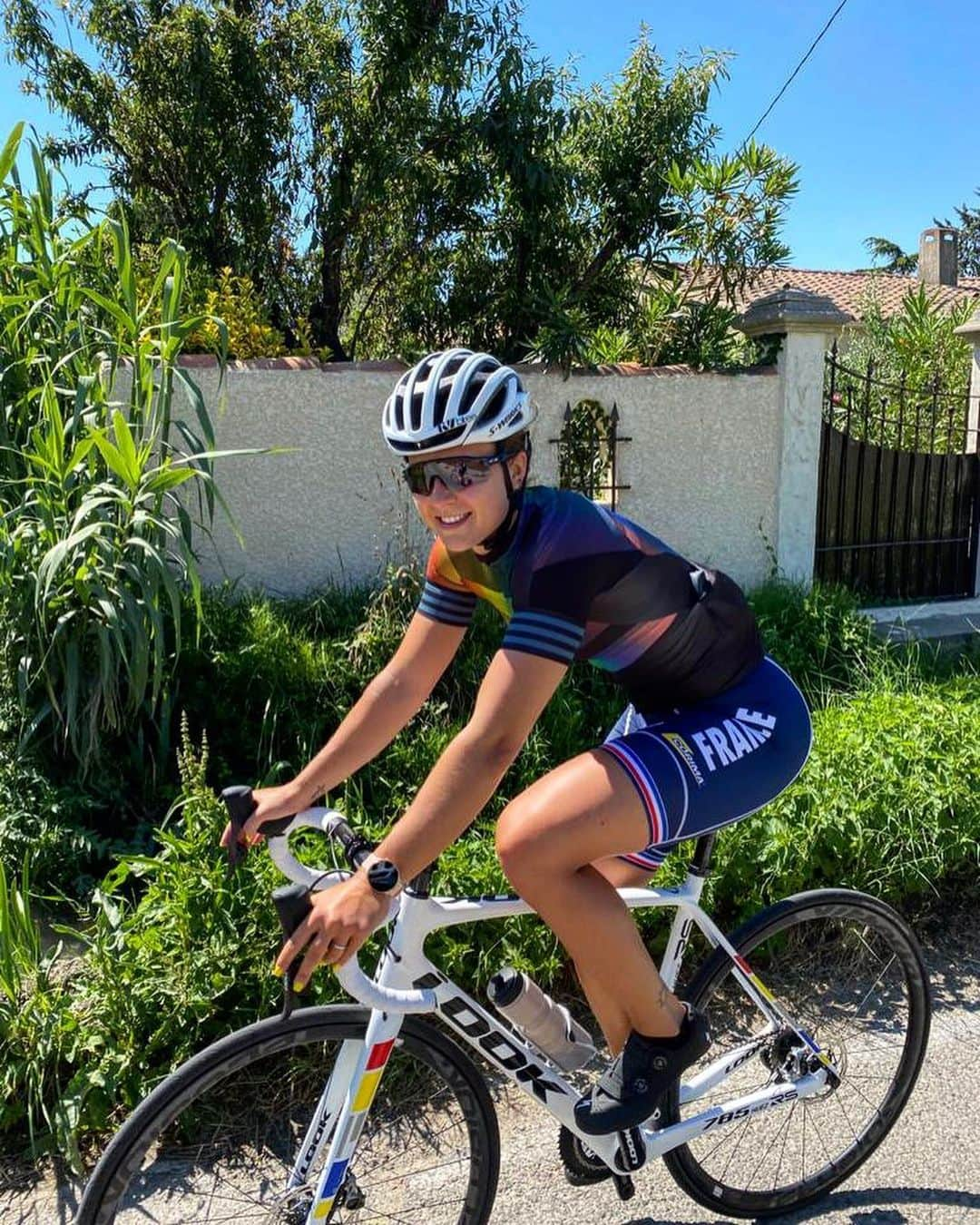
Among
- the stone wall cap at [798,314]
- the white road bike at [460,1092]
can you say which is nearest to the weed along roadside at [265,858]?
the white road bike at [460,1092]

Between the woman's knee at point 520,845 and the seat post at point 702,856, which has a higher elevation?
the woman's knee at point 520,845

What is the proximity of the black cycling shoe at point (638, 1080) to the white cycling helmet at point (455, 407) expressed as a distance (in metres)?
1.26

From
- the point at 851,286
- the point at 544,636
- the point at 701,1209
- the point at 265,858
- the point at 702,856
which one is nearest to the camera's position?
the point at 544,636

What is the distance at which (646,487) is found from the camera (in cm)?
641

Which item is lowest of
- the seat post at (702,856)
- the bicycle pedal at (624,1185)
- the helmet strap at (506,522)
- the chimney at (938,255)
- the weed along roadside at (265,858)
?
the bicycle pedal at (624,1185)

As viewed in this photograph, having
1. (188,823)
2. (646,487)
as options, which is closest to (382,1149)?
(188,823)

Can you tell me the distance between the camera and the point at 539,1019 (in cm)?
207

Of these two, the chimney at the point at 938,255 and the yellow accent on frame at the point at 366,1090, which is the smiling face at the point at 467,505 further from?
the chimney at the point at 938,255

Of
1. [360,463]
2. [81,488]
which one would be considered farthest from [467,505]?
[360,463]

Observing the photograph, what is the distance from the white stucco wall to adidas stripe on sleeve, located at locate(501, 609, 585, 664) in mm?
3296

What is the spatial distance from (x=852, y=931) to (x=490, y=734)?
160 cm

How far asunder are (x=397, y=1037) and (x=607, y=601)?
0.91 m

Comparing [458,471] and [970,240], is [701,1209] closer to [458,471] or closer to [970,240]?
[458,471]

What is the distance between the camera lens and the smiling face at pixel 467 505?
1.95 metres
